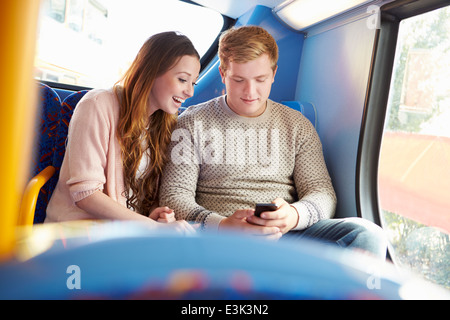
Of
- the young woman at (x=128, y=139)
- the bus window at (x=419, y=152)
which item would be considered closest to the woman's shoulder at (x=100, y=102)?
the young woman at (x=128, y=139)

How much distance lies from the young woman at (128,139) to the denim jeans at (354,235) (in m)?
0.59

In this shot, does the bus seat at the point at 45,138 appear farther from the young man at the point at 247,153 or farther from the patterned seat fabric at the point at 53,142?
the young man at the point at 247,153

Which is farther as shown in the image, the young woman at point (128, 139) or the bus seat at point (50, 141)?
the bus seat at point (50, 141)

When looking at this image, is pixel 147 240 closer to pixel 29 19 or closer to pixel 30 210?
pixel 29 19

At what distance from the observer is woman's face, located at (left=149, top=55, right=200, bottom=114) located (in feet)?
5.44

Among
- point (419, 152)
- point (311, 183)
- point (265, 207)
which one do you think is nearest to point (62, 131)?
point (265, 207)

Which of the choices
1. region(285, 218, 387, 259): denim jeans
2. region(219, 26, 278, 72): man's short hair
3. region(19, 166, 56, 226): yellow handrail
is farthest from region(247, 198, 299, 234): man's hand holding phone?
region(19, 166, 56, 226): yellow handrail

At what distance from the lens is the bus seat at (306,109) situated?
7.72 ft

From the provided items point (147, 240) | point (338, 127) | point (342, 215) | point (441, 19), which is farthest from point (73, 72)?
point (147, 240)

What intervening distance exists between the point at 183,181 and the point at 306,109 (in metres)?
1.02

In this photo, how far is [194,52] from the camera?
173cm

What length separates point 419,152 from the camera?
6.43 feet

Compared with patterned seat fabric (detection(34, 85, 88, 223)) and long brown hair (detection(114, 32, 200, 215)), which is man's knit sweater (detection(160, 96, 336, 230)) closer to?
long brown hair (detection(114, 32, 200, 215))

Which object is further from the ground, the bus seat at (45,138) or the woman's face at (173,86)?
the woman's face at (173,86)
